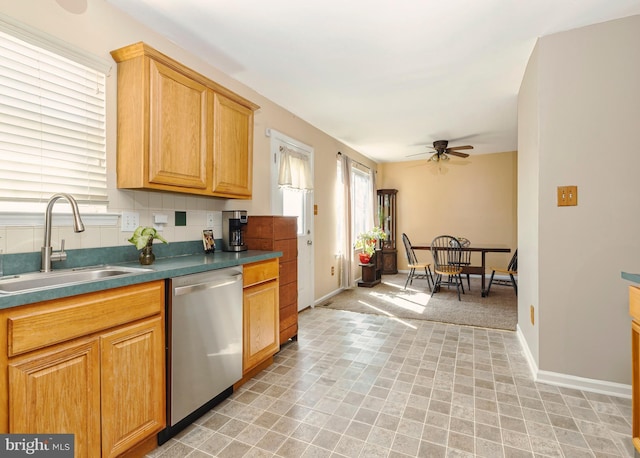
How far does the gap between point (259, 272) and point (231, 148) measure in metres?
1.01

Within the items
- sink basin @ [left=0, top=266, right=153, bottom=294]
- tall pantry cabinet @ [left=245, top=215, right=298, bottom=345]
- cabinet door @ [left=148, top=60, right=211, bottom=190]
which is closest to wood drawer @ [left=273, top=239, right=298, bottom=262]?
tall pantry cabinet @ [left=245, top=215, right=298, bottom=345]

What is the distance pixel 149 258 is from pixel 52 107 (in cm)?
96

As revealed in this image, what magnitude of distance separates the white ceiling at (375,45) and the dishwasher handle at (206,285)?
1.73 m

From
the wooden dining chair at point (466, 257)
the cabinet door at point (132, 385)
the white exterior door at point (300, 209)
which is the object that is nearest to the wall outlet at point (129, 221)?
the cabinet door at point (132, 385)

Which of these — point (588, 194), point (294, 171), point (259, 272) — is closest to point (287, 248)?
point (259, 272)

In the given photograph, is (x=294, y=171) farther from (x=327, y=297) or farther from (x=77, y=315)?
(x=77, y=315)

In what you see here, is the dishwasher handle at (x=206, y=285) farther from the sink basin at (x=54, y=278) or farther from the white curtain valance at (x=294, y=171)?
the white curtain valance at (x=294, y=171)

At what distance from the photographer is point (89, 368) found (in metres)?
1.35

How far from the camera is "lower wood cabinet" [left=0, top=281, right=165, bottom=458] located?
1138 mm

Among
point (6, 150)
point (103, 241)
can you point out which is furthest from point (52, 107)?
point (103, 241)

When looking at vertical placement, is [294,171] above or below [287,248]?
above

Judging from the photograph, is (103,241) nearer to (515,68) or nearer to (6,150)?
(6,150)

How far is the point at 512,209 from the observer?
6.32m

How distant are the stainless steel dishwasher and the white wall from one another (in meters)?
2.21
